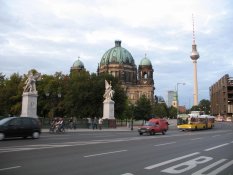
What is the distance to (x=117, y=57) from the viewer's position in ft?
475

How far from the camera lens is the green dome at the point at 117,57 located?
144500mm

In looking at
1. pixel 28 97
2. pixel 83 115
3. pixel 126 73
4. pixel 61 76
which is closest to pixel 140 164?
pixel 28 97

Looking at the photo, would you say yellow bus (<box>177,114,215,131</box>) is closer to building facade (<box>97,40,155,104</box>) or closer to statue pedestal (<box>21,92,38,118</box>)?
statue pedestal (<box>21,92,38,118</box>)

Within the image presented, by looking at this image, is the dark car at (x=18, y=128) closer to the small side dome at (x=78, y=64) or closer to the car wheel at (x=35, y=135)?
A: the car wheel at (x=35, y=135)

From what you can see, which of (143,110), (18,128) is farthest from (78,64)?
(18,128)

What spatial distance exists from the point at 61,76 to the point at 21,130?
65.1 meters

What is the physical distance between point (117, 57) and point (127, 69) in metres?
6.57

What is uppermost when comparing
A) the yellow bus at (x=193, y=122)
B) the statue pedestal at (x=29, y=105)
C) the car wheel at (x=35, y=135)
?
the statue pedestal at (x=29, y=105)

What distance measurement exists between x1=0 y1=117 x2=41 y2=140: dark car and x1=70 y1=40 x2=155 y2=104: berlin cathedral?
4445 inches

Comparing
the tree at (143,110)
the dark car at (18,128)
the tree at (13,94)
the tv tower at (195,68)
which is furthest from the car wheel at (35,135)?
the tv tower at (195,68)

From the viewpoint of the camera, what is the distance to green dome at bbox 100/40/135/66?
144500mm

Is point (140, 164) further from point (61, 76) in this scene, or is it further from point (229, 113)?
point (229, 113)

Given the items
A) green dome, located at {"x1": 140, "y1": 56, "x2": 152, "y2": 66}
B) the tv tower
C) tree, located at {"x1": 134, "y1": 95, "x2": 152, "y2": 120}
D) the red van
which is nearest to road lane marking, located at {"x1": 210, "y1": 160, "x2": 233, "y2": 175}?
the red van

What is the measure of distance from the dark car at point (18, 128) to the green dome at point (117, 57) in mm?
116356
